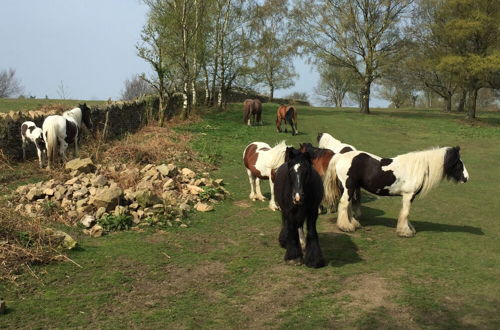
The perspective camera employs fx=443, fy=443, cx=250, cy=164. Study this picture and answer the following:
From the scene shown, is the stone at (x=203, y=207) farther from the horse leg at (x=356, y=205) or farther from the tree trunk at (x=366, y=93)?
the tree trunk at (x=366, y=93)

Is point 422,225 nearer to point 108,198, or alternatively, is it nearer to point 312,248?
point 312,248

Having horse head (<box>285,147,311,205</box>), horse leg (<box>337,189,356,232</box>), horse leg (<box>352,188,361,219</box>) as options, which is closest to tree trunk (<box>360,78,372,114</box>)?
horse leg (<box>352,188,361,219</box>)

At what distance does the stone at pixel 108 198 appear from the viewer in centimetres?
965

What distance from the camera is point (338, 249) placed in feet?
28.3

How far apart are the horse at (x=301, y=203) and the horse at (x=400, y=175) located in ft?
7.56

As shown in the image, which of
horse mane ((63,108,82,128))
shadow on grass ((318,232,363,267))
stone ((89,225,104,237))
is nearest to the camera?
shadow on grass ((318,232,363,267))

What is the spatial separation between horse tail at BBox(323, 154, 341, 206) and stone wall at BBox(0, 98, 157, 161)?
Result: 10.3 meters

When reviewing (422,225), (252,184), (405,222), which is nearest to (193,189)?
(252,184)

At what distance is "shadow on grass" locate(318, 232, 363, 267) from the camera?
314 inches

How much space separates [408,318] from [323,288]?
1355mm

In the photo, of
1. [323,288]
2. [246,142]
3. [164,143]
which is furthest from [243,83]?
[323,288]

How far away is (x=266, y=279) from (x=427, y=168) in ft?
15.4

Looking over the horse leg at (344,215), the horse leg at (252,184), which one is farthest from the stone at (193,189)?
the horse leg at (344,215)

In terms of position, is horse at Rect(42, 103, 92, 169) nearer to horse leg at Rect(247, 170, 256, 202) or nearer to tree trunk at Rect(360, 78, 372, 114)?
horse leg at Rect(247, 170, 256, 202)
